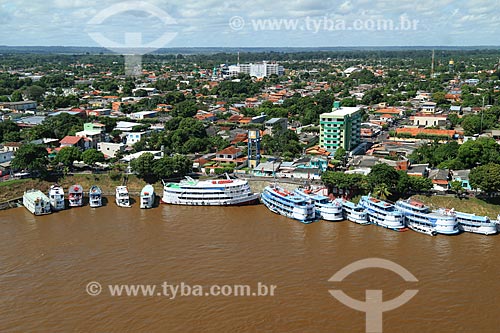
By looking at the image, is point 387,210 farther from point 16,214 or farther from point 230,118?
point 230,118

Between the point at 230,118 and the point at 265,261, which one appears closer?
the point at 265,261

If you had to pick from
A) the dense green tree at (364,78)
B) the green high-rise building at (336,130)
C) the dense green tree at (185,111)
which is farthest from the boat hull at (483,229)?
the dense green tree at (364,78)

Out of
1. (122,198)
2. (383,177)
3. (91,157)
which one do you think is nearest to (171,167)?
(122,198)

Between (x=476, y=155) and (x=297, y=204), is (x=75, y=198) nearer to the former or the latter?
(x=297, y=204)

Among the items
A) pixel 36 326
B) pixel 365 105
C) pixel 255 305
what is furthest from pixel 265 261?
pixel 365 105

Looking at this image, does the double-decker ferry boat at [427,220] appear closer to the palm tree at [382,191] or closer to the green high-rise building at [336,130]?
the palm tree at [382,191]

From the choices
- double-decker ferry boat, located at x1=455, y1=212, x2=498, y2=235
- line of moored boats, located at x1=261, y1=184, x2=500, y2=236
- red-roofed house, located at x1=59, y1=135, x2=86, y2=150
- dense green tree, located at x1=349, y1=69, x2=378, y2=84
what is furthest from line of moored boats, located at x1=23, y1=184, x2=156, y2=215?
dense green tree, located at x1=349, y1=69, x2=378, y2=84

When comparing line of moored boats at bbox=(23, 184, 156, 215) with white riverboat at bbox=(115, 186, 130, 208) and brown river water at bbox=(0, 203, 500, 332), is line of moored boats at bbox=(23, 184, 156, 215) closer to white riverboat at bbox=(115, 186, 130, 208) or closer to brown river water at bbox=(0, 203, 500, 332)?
white riverboat at bbox=(115, 186, 130, 208)
